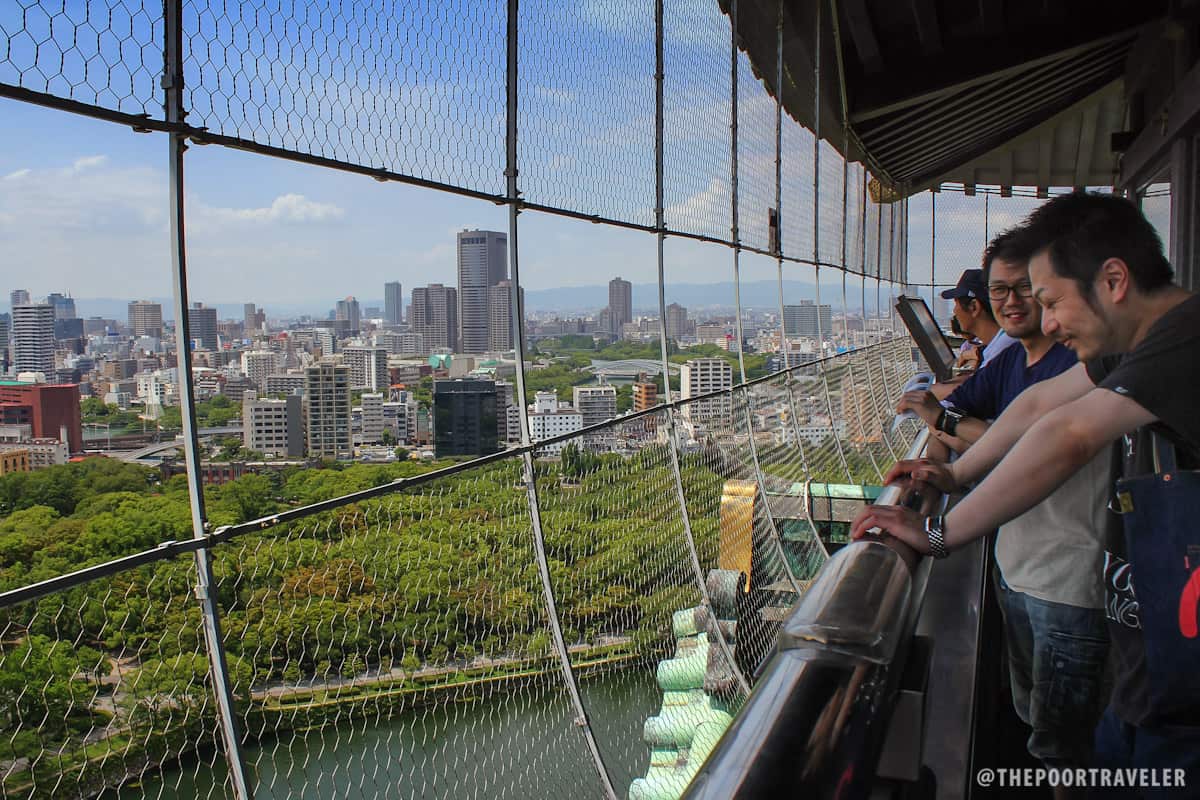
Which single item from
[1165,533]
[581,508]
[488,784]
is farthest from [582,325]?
[1165,533]

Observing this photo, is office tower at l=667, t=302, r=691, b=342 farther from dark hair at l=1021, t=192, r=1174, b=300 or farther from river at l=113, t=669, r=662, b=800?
dark hair at l=1021, t=192, r=1174, b=300

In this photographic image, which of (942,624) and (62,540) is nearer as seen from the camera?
(942,624)

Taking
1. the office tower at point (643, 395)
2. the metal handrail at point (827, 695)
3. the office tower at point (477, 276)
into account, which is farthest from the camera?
the office tower at point (643, 395)

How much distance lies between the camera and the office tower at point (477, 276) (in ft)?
7.94

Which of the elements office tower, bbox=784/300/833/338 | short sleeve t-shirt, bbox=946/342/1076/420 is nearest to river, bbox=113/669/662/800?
short sleeve t-shirt, bbox=946/342/1076/420

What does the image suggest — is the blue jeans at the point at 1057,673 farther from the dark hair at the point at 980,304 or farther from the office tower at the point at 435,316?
the dark hair at the point at 980,304

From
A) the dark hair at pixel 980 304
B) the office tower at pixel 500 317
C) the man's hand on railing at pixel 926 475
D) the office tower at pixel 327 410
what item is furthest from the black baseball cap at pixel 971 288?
the office tower at pixel 327 410

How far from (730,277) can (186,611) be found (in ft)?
12.6

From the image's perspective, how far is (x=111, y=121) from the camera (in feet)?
4.33

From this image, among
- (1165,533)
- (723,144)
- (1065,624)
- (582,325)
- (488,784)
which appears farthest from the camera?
(723,144)

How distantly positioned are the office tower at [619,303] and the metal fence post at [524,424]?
3.73ft

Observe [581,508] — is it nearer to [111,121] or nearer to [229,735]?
[229,735]

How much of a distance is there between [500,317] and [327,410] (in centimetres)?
71

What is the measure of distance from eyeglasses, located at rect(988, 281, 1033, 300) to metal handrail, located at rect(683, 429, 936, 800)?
1.22 m
